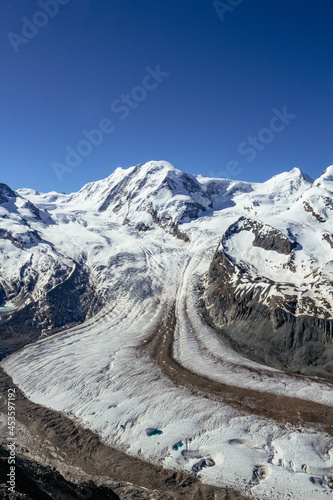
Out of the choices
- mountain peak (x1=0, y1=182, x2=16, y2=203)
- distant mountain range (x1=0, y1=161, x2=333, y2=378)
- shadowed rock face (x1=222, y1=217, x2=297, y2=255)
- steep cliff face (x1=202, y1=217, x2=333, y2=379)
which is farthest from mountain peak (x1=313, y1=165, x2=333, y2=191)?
mountain peak (x1=0, y1=182, x2=16, y2=203)

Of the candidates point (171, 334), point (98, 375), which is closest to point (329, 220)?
point (171, 334)

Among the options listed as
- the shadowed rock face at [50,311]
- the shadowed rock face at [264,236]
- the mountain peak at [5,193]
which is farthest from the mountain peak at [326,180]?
the mountain peak at [5,193]

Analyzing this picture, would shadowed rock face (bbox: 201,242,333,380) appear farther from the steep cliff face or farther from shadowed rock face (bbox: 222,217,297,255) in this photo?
shadowed rock face (bbox: 222,217,297,255)

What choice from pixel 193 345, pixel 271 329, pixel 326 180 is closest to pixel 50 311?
pixel 193 345

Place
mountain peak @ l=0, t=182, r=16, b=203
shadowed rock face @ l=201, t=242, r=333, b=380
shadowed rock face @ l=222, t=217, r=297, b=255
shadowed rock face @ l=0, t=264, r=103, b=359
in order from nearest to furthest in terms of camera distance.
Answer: shadowed rock face @ l=201, t=242, r=333, b=380, shadowed rock face @ l=0, t=264, r=103, b=359, shadowed rock face @ l=222, t=217, r=297, b=255, mountain peak @ l=0, t=182, r=16, b=203

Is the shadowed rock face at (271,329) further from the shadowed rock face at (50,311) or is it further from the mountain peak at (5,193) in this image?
the mountain peak at (5,193)

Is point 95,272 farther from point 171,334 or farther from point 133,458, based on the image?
point 133,458
